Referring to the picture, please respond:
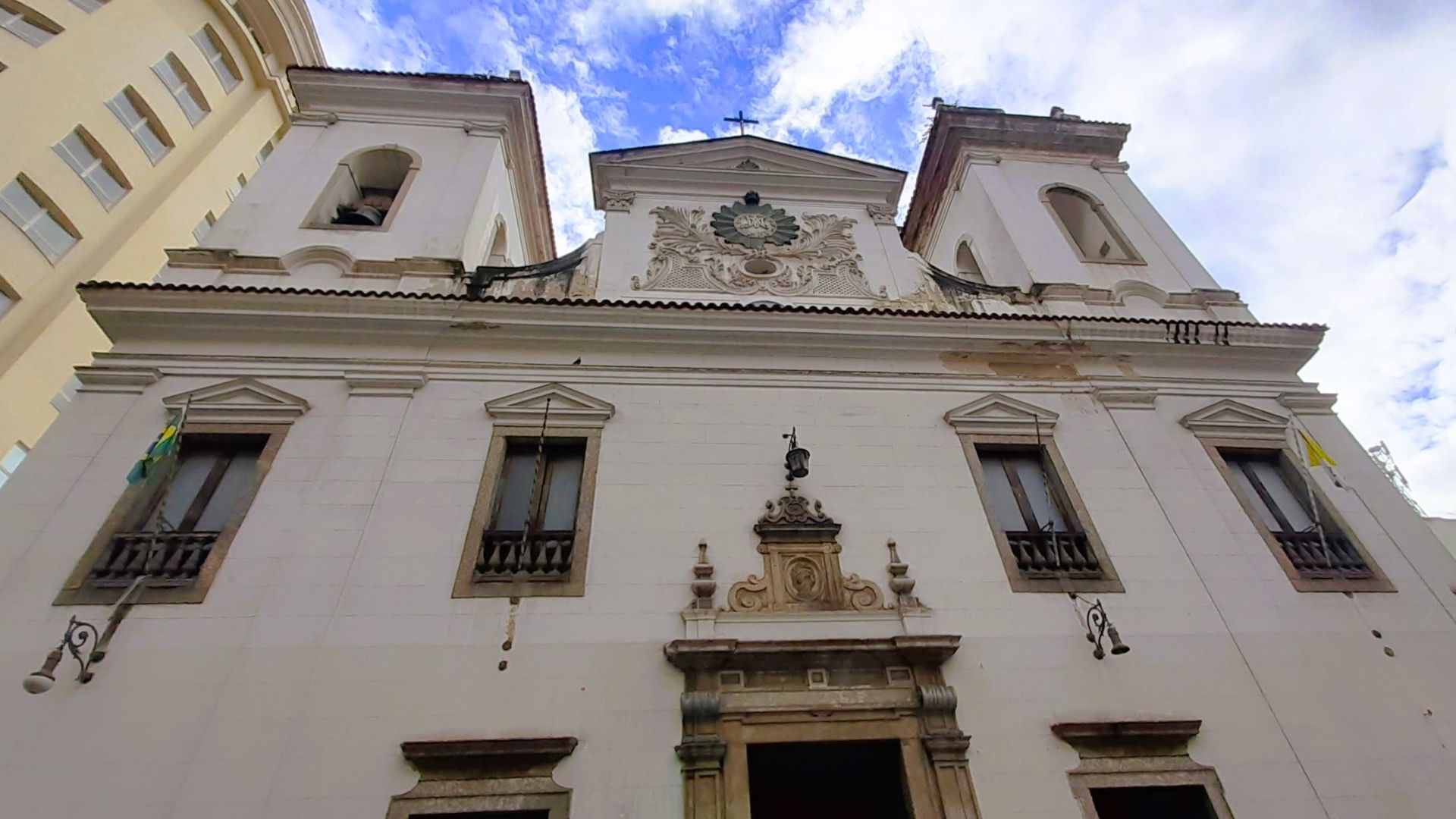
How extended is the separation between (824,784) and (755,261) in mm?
7085

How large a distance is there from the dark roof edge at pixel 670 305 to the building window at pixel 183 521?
1938mm

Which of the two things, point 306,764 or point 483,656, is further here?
point 483,656

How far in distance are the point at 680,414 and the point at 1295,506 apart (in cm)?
718

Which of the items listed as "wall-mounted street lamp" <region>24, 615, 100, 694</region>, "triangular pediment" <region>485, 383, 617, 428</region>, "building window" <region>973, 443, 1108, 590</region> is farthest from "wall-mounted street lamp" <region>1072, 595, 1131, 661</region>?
"wall-mounted street lamp" <region>24, 615, 100, 694</region>

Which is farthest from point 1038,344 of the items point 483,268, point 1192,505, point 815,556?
point 483,268

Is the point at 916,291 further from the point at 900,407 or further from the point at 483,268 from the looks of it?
the point at 483,268

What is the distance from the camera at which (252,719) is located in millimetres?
5543

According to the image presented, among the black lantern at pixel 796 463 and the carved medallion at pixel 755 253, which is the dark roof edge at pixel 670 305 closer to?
the carved medallion at pixel 755 253

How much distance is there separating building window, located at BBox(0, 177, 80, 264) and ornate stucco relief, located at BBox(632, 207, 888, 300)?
11358 mm

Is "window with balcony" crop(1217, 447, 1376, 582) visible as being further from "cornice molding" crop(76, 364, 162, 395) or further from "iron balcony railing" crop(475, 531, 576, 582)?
"cornice molding" crop(76, 364, 162, 395)

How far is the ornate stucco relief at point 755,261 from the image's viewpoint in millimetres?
10352

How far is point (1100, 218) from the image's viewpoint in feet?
42.9

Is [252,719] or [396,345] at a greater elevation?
[396,345]

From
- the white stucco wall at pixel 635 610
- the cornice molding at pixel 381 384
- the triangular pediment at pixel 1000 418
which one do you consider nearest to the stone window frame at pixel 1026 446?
the triangular pediment at pixel 1000 418
